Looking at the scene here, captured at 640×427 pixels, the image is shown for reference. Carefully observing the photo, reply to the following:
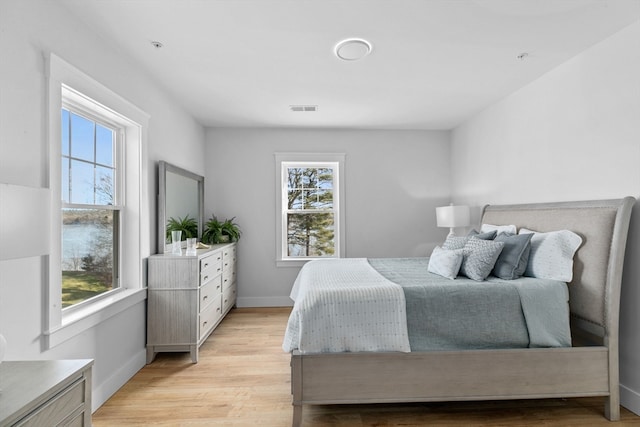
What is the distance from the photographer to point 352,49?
248cm

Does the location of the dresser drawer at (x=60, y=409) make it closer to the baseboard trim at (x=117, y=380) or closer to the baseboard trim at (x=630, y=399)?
the baseboard trim at (x=117, y=380)

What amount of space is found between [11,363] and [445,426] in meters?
2.24

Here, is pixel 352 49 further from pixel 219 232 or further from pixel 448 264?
pixel 219 232

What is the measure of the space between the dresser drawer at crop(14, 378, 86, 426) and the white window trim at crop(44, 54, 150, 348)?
29.6 inches

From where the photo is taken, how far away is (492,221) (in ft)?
11.2

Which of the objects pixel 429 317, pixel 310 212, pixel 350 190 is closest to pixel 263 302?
pixel 310 212

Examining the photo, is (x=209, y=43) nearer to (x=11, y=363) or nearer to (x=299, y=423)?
(x=11, y=363)

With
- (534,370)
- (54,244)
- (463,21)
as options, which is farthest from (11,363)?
(463,21)

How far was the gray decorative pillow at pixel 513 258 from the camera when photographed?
8.06 ft

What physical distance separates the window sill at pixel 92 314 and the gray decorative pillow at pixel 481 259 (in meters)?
2.62

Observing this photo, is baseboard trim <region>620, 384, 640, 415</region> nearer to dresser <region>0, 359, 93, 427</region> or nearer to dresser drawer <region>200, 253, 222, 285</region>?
dresser <region>0, 359, 93, 427</region>

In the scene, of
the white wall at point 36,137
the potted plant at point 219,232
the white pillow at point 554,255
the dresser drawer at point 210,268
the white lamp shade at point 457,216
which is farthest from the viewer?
the potted plant at point 219,232

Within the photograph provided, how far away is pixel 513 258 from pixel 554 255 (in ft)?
0.85

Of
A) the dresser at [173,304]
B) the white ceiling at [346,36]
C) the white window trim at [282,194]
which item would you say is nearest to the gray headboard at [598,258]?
the white ceiling at [346,36]
